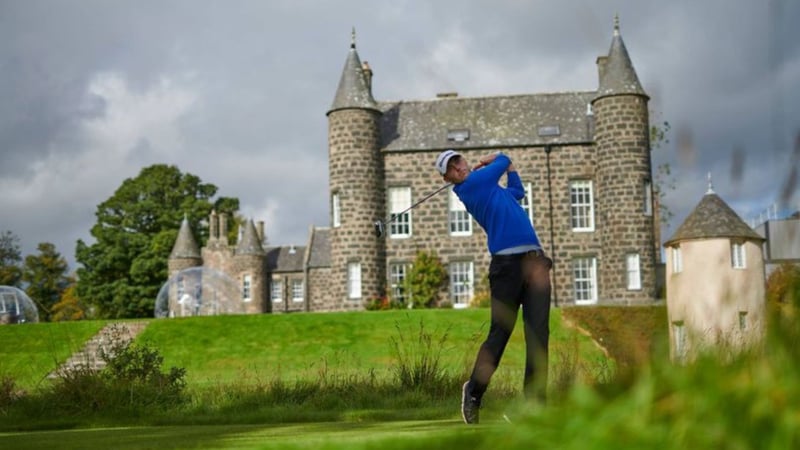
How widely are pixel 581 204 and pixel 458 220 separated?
16.6 ft

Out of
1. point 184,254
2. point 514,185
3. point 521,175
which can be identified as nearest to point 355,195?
point 521,175

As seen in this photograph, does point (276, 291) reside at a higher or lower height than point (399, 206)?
lower

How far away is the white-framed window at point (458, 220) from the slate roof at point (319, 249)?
14.6 metres

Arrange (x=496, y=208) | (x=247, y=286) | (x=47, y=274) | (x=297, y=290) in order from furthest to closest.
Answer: (x=47, y=274), (x=297, y=290), (x=247, y=286), (x=496, y=208)

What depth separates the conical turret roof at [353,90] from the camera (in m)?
38.5

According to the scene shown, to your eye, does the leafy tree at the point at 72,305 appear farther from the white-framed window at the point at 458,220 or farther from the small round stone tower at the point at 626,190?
the small round stone tower at the point at 626,190

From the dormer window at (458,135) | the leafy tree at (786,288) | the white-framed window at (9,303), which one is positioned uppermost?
the dormer window at (458,135)

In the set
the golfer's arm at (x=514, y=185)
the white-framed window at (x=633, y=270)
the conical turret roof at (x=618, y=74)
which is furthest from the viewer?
the conical turret roof at (x=618, y=74)

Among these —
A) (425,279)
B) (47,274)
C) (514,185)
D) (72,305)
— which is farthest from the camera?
(47,274)

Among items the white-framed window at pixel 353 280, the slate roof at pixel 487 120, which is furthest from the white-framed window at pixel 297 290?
the white-framed window at pixel 353 280

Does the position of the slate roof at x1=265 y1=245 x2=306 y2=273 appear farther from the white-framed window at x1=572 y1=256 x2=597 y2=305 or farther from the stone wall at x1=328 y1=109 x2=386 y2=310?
the white-framed window at x1=572 y1=256 x2=597 y2=305

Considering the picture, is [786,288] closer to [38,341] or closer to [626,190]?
[38,341]

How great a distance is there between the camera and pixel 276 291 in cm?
6056

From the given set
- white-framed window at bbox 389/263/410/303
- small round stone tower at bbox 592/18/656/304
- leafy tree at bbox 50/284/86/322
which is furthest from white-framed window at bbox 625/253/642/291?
leafy tree at bbox 50/284/86/322
